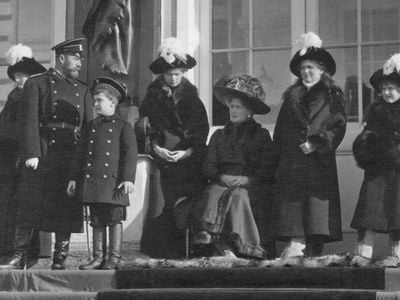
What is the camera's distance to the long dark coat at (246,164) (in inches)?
383

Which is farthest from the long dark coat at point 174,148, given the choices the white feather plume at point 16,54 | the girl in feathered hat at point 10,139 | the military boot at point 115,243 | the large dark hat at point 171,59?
the white feather plume at point 16,54

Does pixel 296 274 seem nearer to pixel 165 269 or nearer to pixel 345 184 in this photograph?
pixel 165 269

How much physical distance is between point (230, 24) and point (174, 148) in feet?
5.67

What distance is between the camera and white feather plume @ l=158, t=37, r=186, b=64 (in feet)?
33.4

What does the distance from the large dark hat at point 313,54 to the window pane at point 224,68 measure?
1.37 m

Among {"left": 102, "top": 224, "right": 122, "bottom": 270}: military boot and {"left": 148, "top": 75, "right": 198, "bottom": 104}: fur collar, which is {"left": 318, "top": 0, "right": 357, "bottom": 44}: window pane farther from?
{"left": 102, "top": 224, "right": 122, "bottom": 270}: military boot

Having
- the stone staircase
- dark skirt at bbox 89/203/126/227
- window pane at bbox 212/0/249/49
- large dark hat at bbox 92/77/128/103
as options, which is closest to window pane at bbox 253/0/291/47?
window pane at bbox 212/0/249/49

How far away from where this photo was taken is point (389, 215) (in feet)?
30.6

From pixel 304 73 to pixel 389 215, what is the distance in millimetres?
1315

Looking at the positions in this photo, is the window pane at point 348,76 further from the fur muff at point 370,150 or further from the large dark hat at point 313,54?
the fur muff at point 370,150

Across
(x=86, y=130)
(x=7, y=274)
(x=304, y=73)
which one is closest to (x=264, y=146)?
(x=304, y=73)

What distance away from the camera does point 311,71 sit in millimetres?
9836

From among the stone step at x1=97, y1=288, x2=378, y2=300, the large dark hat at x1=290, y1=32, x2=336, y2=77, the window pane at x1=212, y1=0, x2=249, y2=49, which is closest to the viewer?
the stone step at x1=97, y1=288, x2=378, y2=300

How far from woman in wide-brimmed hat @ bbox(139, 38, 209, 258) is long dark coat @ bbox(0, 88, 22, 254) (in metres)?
1.12
